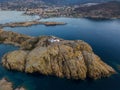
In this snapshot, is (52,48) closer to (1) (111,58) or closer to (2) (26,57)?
(2) (26,57)

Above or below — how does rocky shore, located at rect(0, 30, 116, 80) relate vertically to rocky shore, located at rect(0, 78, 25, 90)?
above

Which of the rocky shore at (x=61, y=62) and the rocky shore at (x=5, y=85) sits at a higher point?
the rocky shore at (x=61, y=62)

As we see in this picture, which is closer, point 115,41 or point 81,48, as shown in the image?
point 81,48

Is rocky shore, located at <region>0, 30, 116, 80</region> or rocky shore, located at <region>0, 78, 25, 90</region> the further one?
rocky shore, located at <region>0, 30, 116, 80</region>

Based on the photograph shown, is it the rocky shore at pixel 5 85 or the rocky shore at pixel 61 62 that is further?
the rocky shore at pixel 61 62

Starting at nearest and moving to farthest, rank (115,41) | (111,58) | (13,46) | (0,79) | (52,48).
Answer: (0,79), (52,48), (111,58), (13,46), (115,41)

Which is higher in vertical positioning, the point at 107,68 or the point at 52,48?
the point at 52,48

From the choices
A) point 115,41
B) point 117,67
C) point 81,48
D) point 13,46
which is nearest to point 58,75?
point 81,48

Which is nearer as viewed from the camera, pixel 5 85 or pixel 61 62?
pixel 5 85
